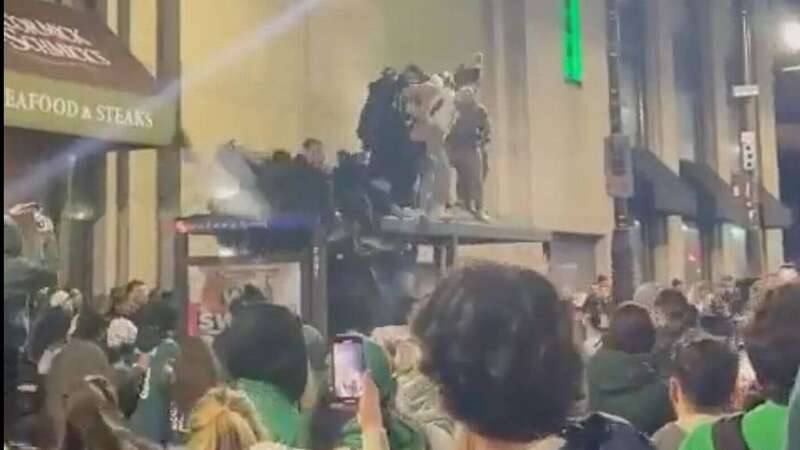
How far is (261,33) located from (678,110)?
3.11ft

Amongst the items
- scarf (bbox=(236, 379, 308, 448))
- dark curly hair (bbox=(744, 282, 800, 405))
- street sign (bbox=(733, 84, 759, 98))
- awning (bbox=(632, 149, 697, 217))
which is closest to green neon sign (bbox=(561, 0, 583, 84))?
awning (bbox=(632, 149, 697, 217))

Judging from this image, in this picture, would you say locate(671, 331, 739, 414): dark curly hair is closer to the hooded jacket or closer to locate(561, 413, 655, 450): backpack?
the hooded jacket

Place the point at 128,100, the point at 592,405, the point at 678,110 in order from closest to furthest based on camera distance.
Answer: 1. the point at 592,405
2. the point at 128,100
3. the point at 678,110

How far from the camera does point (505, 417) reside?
1128mm

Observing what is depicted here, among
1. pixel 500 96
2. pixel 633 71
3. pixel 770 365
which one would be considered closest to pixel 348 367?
pixel 770 365

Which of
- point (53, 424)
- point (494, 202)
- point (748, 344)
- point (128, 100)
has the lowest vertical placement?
point (53, 424)

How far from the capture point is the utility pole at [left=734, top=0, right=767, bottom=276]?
97.2 inches

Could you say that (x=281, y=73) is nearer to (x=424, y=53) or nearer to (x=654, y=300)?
(x=424, y=53)

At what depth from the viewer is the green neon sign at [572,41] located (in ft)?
7.64

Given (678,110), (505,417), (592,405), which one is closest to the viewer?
(505,417)

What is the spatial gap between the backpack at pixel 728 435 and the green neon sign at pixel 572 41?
122 centimetres

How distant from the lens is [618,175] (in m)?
2.39

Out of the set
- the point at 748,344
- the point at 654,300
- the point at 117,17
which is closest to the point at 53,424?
the point at 117,17

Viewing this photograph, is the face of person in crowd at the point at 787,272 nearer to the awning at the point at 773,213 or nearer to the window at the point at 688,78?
the awning at the point at 773,213
